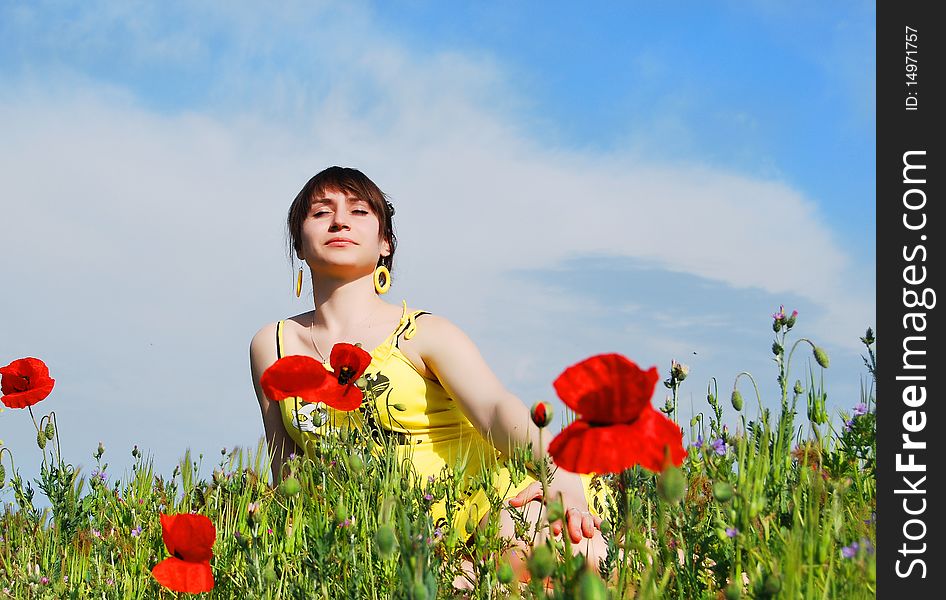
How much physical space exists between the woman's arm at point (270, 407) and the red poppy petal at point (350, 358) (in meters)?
1.34

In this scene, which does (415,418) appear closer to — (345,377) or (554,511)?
(345,377)

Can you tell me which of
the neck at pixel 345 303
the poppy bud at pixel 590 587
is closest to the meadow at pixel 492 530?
the poppy bud at pixel 590 587

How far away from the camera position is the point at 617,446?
157cm

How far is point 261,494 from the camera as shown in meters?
2.90

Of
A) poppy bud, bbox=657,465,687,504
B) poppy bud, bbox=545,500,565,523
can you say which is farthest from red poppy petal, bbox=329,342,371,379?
poppy bud, bbox=657,465,687,504

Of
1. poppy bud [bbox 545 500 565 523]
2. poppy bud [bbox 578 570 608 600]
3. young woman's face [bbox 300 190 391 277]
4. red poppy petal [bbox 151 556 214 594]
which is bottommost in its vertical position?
red poppy petal [bbox 151 556 214 594]

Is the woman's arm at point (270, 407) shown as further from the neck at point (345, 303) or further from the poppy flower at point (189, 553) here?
the poppy flower at point (189, 553)

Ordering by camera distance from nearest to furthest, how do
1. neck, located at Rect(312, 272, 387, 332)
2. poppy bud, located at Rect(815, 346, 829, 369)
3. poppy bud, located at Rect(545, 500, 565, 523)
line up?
poppy bud, located at Rect(545, 500, 565, 523)
poppy bud, located at Rect(815, 346, 829, 369)
neck, located at Rect(312, 272, 387, 332)

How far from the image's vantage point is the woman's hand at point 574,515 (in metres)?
3.18

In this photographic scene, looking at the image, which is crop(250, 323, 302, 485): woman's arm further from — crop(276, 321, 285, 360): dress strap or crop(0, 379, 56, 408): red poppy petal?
crop(0, 379, 56, 408): red poppy petal

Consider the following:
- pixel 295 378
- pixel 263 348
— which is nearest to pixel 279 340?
pixel 263 348

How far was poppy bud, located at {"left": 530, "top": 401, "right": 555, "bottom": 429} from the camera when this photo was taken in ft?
6.81

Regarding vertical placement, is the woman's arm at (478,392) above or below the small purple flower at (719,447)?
above

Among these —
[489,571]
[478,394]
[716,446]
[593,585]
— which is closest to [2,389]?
[478,394]
